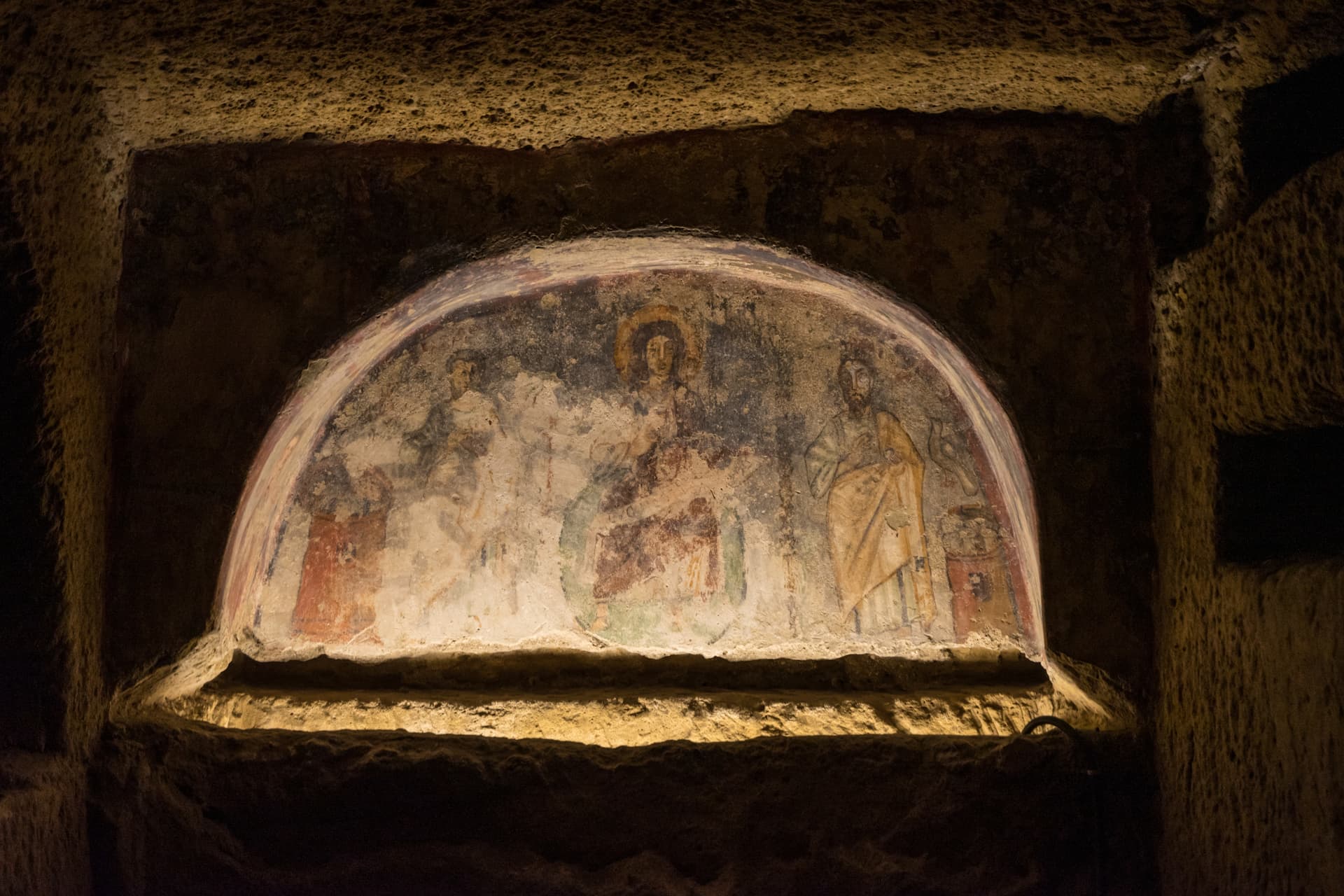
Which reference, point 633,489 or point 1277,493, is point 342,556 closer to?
point 633,489

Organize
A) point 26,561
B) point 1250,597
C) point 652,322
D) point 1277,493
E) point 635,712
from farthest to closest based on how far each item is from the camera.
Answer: point 652,322
point 635,712
point 26,561
point 1277,493
point 1250,597

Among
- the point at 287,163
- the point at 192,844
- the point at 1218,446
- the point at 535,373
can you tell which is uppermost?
the point at 287,163

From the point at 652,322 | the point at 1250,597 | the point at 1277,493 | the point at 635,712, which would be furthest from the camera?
the point at 652,322

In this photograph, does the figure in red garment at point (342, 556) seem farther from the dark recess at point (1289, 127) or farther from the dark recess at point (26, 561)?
the dark recess at point (1289, 127)

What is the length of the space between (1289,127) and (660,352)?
1.74 meters

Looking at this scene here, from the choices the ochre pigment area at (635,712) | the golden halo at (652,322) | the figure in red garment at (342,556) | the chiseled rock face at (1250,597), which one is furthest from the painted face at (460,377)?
the chiseled rock face at (1250,597)

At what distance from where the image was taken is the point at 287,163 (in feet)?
8.51

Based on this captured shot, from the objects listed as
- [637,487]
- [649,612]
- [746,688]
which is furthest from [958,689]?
[637,487]

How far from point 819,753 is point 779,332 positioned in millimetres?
1300

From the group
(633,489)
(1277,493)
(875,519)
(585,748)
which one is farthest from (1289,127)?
(585,748)

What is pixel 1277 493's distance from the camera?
7.06ft

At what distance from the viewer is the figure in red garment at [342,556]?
2.97 metres

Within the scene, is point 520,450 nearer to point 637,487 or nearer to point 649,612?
point 637,487

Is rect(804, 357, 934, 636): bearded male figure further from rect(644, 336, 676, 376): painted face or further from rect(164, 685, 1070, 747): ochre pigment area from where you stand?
rect(644, 336, 676, 376): painted face
